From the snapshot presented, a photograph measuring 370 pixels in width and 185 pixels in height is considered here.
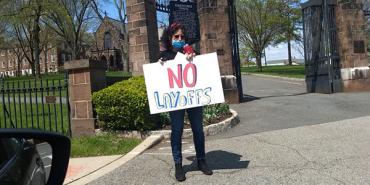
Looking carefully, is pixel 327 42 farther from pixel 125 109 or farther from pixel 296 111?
pixel 125 109

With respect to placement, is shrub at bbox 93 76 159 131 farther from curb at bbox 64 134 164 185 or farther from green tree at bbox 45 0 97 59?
green tree at bbox 45 0 97 59

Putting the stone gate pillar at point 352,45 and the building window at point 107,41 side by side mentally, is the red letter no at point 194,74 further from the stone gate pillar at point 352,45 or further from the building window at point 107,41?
the building window at point 107,41

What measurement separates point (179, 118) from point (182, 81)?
1.50 feet

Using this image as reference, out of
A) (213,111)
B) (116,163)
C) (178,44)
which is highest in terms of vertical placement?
(178,44)

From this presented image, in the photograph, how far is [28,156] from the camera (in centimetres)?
279

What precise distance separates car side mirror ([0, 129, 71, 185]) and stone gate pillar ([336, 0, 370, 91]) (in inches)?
521

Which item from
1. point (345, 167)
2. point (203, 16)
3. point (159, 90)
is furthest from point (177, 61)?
point (203, 16)

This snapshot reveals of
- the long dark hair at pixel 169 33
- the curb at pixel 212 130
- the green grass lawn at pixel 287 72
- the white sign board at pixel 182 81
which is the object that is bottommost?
the curb at pixel 212 130

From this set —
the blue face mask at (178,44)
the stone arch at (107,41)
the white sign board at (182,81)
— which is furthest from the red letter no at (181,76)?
the stone arch at (107,41)

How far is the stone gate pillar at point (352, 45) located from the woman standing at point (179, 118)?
10.2m

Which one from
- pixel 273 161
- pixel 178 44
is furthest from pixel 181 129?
pixel 273 161

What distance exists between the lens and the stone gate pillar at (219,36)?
1291 cm

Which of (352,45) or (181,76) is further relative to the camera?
(352,45)

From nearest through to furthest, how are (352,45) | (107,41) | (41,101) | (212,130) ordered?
(212,130) < (41,101) < (352,45) < (107,41)
